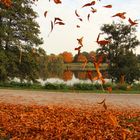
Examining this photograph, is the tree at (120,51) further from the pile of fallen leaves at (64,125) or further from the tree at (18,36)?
the pile of fallen leaves at (64,125)

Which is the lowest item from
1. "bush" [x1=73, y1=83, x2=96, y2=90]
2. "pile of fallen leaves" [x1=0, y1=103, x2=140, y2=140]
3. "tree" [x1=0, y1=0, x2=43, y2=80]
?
"pile of fallen leaves" [x1=0, y1=103, x2=140, y2=140]

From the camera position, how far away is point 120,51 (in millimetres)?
52281

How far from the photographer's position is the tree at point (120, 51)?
166 ft

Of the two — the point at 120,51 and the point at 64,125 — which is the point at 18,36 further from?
the point at 64,125

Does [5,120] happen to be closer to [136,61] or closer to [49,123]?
[49,123]

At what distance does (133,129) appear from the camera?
11.6 m

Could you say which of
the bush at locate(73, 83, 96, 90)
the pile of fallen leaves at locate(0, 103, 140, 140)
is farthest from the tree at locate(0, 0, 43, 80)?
the pile of fallen leaves at locate(0, 103, 140, 140)

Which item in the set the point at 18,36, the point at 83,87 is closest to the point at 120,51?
the point at 18,36

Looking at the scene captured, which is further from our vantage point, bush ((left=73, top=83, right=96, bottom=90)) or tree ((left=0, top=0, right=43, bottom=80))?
tree ((left=0, top=0, right=43, bottom=80))

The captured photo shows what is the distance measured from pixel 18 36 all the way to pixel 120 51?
619 inches

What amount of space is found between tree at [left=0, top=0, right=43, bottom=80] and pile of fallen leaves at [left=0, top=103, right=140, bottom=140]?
82.7 ft

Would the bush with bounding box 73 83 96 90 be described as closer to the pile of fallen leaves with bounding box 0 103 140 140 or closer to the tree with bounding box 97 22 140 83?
the pile of fallen leaves with bounding box 0 103 140 140

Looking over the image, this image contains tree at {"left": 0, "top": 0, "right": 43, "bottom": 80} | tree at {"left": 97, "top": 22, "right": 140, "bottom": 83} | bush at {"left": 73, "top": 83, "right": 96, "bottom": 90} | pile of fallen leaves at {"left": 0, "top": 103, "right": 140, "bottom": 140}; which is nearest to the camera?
pile of fallen leaves at {"left": 0, "top": 103, "right": 140, "bottom": 140}

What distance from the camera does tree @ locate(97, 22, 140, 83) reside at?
1988 inches
